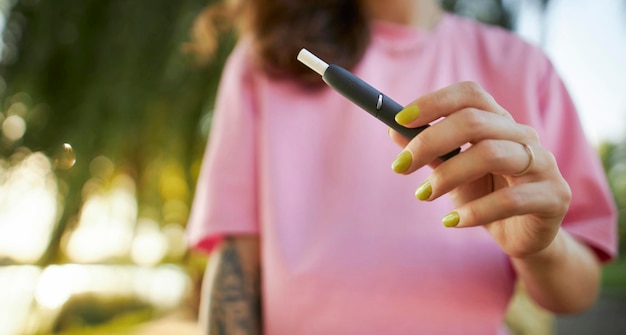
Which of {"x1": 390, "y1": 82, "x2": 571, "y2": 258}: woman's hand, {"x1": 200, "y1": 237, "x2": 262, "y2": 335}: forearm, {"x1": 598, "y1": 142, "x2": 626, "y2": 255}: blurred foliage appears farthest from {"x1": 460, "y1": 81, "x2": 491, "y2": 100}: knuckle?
{"x1": 598, "y1": 142, "x2": 626, "y2": 255}: blurred foliage

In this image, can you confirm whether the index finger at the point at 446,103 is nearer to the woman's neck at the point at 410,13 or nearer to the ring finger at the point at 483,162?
the ring finger at the point at 483,162

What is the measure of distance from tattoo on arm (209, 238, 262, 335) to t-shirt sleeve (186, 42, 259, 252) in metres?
0.03

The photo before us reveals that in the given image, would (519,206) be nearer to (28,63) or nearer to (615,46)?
(615,46)

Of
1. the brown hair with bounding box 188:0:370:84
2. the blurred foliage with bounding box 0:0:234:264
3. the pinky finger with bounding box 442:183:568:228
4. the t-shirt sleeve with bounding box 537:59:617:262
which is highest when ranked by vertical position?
the blurred foliage with bounding box 0:0:234:264

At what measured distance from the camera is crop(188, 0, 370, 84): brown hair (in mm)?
667

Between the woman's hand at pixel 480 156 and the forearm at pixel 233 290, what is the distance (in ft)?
1.08

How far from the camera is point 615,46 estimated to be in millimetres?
645

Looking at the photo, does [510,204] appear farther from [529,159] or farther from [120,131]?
[120,131]

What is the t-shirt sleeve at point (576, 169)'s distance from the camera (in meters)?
0.59

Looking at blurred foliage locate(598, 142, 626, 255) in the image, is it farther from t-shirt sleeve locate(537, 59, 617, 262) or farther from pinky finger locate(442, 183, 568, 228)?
pinky finger locate(442, 183, 568, 228)

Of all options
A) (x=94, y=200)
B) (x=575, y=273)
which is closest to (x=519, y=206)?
(x=575, y=273)

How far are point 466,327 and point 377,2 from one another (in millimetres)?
368

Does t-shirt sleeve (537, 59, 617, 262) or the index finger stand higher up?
t-shirt sleeve (537, 59, 617, 262)

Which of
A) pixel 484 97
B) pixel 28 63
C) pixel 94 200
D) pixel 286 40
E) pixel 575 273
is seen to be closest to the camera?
pixel 484 97
